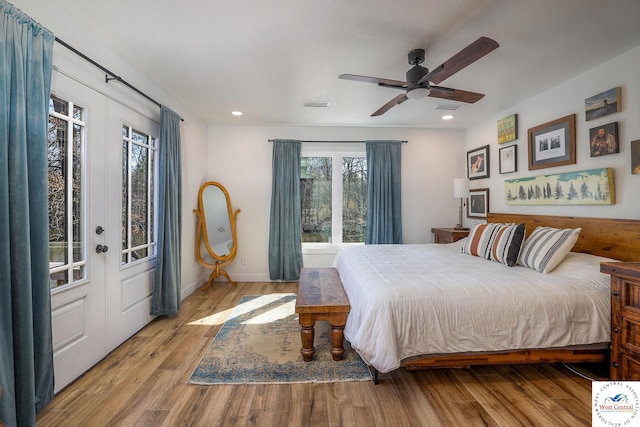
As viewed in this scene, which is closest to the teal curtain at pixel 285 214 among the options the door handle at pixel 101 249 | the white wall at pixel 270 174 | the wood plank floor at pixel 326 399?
the white wall at pixel 270 174

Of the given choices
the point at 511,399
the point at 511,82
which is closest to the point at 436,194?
the point at 511,82

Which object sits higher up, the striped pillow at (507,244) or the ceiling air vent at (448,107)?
the ceiling air vent at (448,107)

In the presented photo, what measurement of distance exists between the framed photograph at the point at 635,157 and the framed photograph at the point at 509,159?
3.85ft

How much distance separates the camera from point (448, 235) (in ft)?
12.6

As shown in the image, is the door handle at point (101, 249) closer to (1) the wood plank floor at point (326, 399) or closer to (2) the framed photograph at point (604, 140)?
(1) the wood plank floor at point (326, 399)

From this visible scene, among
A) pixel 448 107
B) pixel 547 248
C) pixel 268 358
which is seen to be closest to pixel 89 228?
pixel 268 358

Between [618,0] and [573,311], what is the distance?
1955 mm

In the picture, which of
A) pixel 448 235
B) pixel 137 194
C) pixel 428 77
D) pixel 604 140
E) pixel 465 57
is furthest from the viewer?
pixel 448 235

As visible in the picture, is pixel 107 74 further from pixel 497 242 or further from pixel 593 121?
pixel 593 121

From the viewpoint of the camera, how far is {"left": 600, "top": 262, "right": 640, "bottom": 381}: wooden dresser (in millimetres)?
1629

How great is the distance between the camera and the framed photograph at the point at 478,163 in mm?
3884

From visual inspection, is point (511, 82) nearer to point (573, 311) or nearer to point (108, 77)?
point (573, 311)

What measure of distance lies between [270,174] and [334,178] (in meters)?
1.03

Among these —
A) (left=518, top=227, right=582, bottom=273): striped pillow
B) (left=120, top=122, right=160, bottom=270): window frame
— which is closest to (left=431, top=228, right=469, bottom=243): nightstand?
(left=518, top=227, right=582, bottom=273): striped pillow
